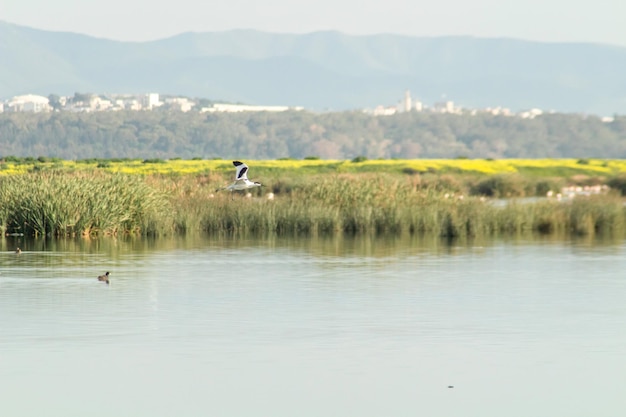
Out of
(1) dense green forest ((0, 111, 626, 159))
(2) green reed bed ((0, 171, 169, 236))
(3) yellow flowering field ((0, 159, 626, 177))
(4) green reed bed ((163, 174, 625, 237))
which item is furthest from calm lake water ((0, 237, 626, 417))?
(1) dense green forest ((0, 111, 626, 159))

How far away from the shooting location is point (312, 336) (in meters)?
16.6

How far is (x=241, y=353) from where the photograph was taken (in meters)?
15.4

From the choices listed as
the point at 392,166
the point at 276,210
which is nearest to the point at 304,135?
the point at 392,166

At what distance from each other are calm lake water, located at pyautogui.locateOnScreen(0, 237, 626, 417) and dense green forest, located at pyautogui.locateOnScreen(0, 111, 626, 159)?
5056 inches

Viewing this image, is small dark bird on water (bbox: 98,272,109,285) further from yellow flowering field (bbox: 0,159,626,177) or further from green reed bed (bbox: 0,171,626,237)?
yellow flowering field (bbox: 0,159,626,177)

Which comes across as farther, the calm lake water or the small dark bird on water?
the small dark bird on water

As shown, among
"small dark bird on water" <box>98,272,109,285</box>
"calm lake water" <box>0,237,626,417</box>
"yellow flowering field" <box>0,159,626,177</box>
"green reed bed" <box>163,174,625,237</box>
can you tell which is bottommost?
"calm lake water" <box>0,237,626,417</box>

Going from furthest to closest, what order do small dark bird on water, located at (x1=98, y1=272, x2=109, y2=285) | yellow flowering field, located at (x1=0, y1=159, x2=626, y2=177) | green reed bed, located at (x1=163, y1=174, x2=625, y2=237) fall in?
yellow flowering field, located at (x1=0, y1=159, x2=626, y2=177) < green reed bed, located at (x1=163, y1=174, x2=625, y2=237) < small dark bird on water, located at (x1=98, y1=272, x2=109, y2=285)

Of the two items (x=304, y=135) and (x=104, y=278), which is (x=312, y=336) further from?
(x=304, y=135)

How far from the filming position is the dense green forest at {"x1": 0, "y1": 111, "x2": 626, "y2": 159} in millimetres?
156000

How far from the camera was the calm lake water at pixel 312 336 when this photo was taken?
514 inches

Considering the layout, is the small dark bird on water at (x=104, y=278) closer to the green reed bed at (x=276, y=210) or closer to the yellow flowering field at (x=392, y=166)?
the green reed bed at (x=276, y=210)

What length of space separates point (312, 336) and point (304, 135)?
158255 millimetres

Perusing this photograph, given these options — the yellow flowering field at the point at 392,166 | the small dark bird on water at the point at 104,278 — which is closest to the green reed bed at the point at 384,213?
the small dark bird on water at the point at 104,278
